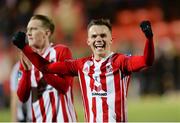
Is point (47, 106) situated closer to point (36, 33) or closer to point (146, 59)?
point (36, 33)

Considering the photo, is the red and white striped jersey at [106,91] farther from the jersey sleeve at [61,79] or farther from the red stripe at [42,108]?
the red stripe at [42,108]

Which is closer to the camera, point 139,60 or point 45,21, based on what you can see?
point 139,60

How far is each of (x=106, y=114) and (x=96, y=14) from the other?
12.1m

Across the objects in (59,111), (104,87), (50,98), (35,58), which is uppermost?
(35,58)

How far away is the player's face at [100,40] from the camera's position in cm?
545

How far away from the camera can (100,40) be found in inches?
215

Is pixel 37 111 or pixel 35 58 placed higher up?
pixel 35 58

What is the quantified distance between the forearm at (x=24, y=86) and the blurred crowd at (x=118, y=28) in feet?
26.2

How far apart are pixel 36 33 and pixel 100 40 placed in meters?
0.97

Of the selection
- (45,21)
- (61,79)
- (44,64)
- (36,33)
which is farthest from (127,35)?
(44,64)

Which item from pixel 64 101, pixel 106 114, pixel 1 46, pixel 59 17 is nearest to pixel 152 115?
pixel 59 17

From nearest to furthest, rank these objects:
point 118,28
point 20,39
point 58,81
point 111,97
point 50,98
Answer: point 111,97 → point 20,39 → point 58,81 → point 50,98 → point 118,28

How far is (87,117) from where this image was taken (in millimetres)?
5531

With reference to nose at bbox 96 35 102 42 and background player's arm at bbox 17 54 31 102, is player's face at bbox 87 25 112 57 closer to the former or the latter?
nose at bbox 96 35 102 42
